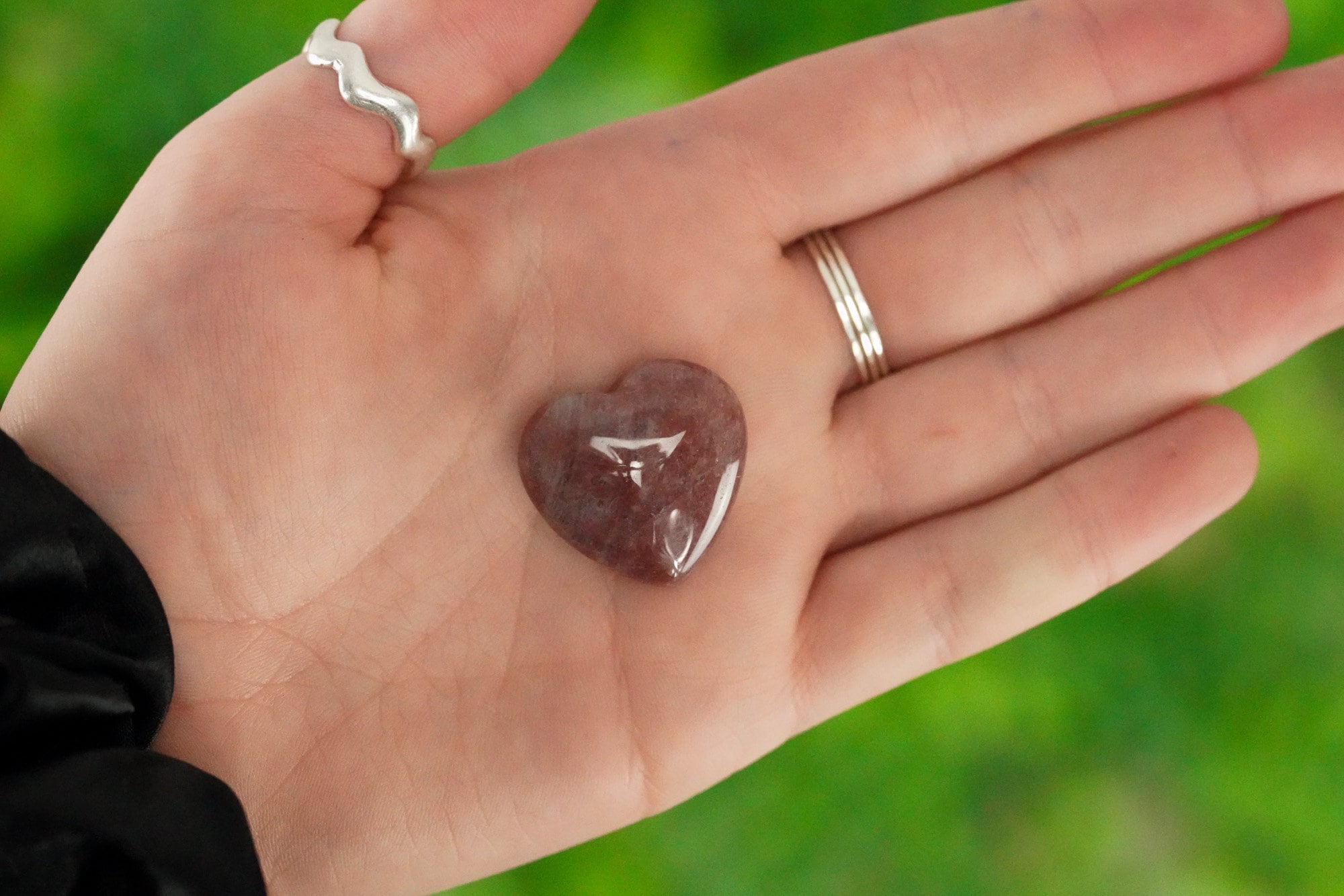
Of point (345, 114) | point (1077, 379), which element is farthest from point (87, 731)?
point (1077, 379)

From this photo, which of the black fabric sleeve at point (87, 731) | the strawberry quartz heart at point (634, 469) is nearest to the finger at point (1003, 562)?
the strawberry quartz heart at point (634, 469)

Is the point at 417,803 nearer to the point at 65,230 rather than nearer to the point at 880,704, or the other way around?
the point at 880,704

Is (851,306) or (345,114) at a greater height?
(345,114)

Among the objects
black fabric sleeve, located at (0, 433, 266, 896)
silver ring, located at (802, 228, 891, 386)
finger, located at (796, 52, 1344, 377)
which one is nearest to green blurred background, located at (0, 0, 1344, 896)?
finger, located at (796, 52, 1344, 377)

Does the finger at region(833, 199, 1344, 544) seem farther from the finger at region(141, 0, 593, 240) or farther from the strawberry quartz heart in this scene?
the finger at region(141, 0, 593, 240)

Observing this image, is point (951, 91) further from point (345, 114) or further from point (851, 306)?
point (345, 114)

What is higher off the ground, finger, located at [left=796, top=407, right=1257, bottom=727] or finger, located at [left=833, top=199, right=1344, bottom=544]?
finger, located at [left=833, top=199, right=1344, bottom=544]
